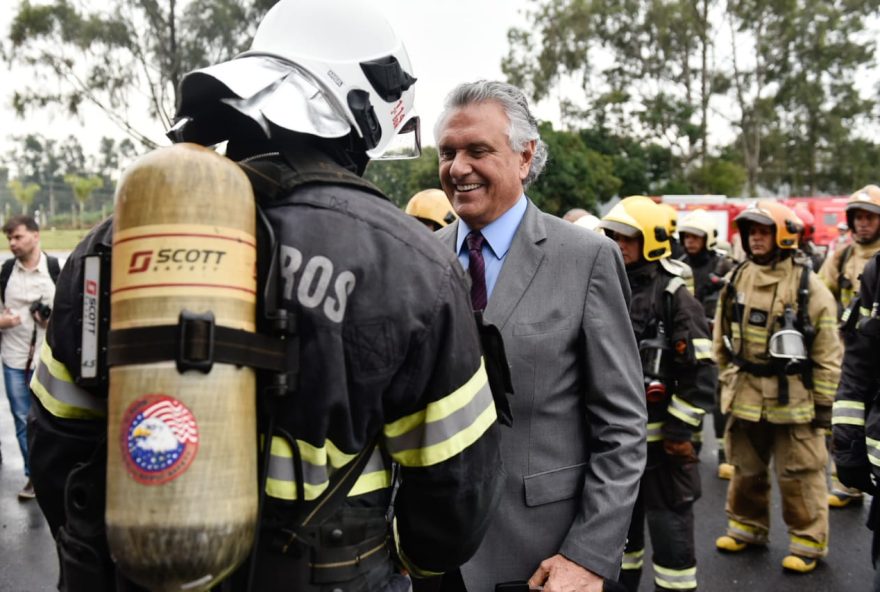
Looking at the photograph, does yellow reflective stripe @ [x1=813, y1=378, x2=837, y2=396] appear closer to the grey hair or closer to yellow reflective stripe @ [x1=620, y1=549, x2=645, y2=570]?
yellow reflective stripe @ [x1=620, y1=549, x2=645, y2=570]

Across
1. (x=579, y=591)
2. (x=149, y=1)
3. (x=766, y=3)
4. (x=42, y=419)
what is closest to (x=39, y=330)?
(x=42, y=419)

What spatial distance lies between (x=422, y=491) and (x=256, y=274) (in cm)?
56

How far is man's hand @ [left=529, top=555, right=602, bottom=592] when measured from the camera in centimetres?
191

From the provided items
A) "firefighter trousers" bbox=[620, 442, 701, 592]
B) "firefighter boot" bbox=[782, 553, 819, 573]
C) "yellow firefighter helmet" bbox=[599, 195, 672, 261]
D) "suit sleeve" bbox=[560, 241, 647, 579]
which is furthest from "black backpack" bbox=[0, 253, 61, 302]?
"firefighter boot" bbox=[782, 553, 819, 573]

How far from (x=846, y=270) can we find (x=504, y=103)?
6027 mm

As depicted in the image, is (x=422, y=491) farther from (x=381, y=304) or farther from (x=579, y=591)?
(x=579, y=591)

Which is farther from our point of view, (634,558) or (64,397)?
(634,558)

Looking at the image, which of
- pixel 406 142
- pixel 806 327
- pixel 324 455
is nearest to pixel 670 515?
pixel 806 327

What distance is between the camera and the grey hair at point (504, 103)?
2166mm

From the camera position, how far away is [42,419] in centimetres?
160

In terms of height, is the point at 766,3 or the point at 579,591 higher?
the point at 766,3

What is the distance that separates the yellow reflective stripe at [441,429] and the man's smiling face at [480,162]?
805 millimetres

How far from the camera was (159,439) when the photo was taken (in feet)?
3.78

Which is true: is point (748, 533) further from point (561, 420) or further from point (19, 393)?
point (19, 393)
